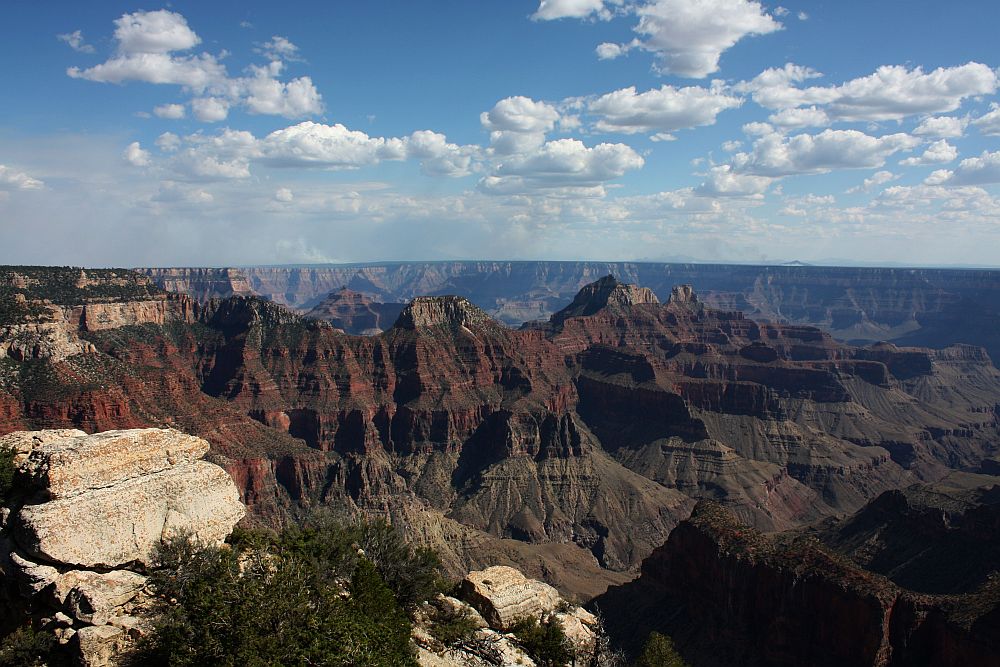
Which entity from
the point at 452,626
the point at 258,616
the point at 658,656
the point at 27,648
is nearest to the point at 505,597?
the point at 452,626

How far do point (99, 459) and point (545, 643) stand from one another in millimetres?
31560

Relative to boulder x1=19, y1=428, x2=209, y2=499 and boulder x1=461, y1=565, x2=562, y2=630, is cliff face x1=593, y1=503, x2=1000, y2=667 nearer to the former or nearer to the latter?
boulder x1=461, y1=565, x2=562, y2=630

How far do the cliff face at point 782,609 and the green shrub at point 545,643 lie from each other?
3287 centimetres

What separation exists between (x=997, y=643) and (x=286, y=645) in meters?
61.3

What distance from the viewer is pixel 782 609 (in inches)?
2783

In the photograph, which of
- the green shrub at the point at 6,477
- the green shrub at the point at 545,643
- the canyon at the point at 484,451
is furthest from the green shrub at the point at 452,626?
the canyon at the point at 484,451

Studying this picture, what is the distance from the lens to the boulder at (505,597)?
52.3 m

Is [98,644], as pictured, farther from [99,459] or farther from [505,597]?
[505,597]

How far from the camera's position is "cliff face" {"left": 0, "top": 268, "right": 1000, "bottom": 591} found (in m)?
121

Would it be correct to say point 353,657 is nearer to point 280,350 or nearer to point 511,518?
point 511,518

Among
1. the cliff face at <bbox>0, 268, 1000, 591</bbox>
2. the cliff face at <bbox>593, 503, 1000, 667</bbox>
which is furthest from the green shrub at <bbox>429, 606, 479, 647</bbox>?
the cliff face at <bbox>0, 268, 1000, 591</bbox>

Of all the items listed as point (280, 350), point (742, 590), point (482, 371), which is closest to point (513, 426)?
point (482, 371)

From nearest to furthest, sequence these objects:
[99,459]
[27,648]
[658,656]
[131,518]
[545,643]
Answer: [27,648] → [131,518] → [99,459] → [545,643] → [658,656]

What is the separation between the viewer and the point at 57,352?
109 meters
